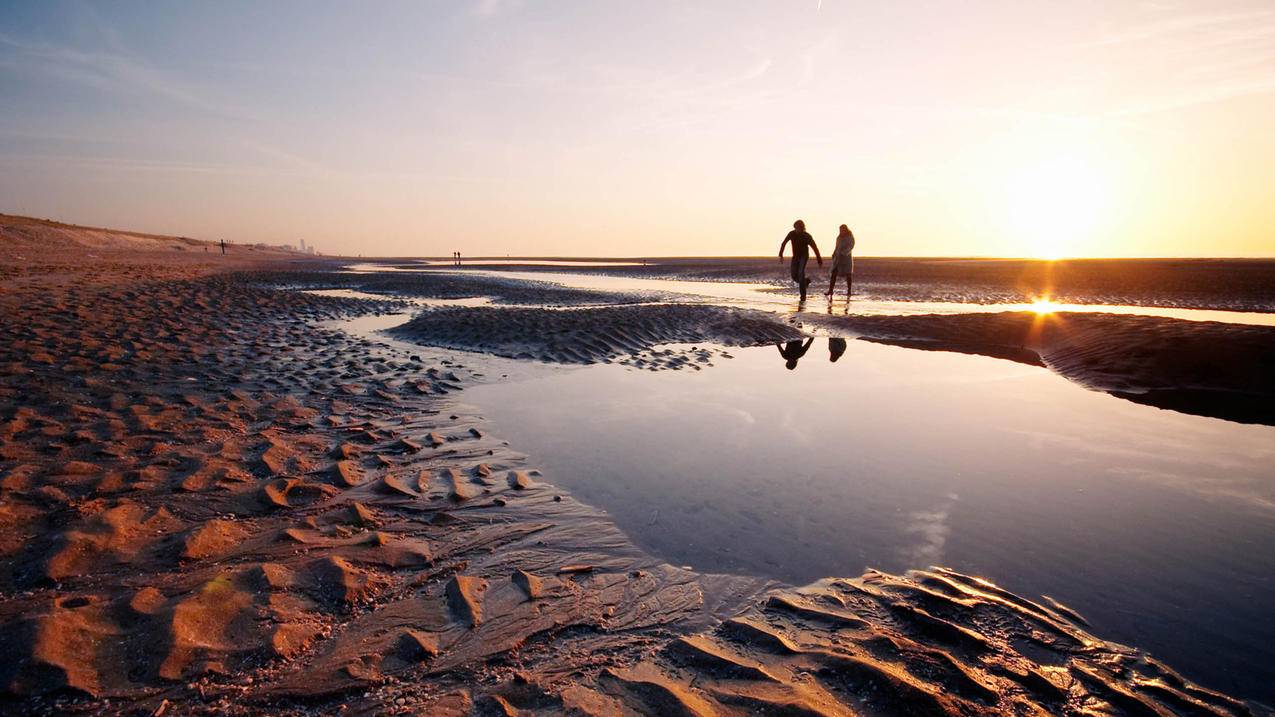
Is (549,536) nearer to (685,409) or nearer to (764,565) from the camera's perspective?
(764,565)

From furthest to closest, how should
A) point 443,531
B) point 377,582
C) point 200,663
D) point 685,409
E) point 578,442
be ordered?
point 685,409, point 578,442, point 443,531, point 377,582, point 200,663

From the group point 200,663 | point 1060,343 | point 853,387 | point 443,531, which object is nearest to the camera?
point 200,663

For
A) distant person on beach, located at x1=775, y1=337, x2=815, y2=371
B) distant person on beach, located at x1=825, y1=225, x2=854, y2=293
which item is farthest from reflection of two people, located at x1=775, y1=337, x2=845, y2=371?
distant person on beach, located at x1=825, y1=225, x2=854, y2=293

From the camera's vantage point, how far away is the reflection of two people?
1191 cm

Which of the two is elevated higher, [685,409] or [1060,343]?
[1060,343]

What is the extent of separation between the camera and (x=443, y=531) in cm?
423

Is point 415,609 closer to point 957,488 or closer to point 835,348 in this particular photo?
point 957,488

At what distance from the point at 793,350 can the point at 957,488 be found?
8.22 metres

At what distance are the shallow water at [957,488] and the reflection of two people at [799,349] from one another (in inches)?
99.1

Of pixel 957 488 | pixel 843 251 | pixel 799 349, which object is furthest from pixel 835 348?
pixel 843 251

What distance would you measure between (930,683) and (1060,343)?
13.3 meters

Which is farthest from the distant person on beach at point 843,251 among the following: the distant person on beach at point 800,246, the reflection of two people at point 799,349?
the reflection of two people at point 799,349

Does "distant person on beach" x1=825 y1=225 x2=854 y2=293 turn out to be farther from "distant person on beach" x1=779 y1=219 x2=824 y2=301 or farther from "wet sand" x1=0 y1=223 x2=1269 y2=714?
"wet sand" x1=0 y1=223 x2=1269 y2=714

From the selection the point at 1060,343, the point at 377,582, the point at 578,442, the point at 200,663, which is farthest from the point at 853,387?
the point at 200,663
